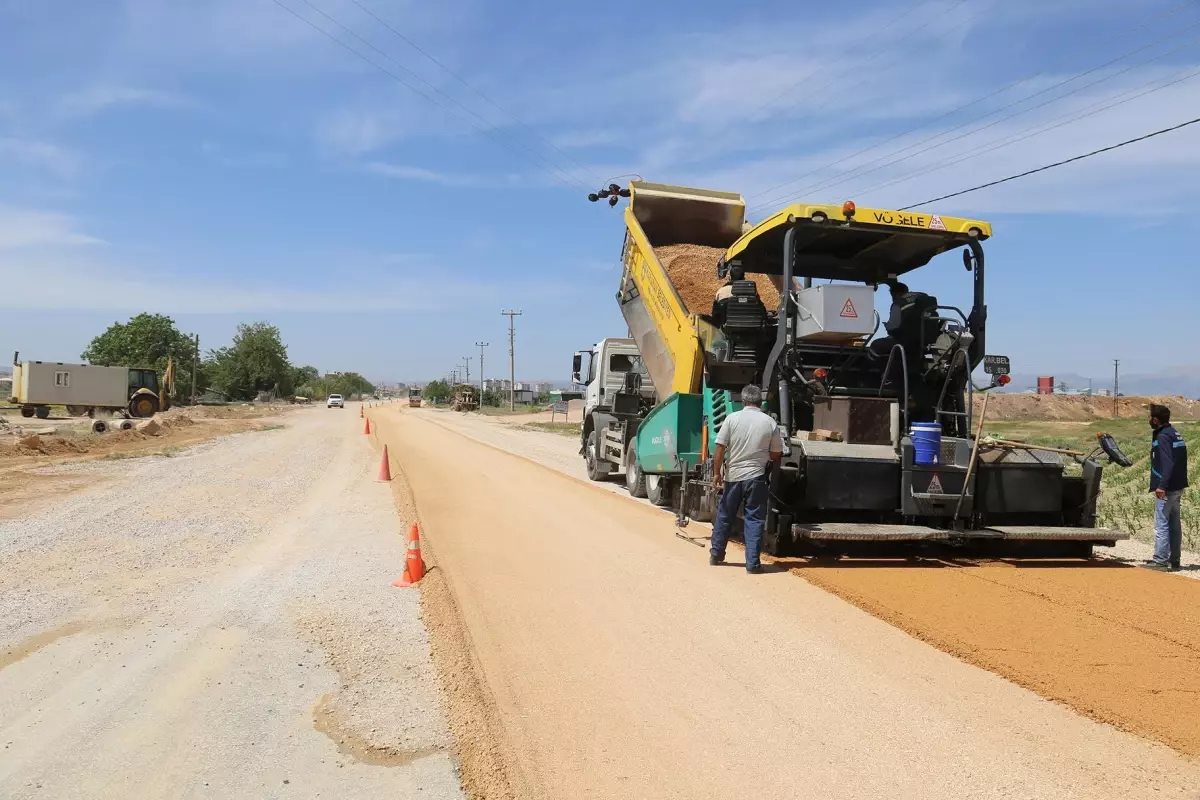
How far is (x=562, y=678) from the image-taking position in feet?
15.6

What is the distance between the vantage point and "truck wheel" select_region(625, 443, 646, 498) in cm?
1348

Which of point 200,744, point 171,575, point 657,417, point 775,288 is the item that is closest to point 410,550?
point 171,575

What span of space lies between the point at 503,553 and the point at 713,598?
8.46 ft

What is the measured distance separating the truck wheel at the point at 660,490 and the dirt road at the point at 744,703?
4.39m

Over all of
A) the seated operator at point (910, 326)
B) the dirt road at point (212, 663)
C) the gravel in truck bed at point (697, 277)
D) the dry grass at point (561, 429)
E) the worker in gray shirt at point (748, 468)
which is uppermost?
the gravel in truck bed at point (697, 277)

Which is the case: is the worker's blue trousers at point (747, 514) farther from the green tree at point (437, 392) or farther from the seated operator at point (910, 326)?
the green tree at point (437, 392)

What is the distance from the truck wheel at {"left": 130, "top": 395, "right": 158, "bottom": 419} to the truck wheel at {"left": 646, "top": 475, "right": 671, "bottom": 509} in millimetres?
36055

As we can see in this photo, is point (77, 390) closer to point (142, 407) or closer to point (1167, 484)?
point (142, 407)

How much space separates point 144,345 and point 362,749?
90927mm

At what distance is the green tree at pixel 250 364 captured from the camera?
98.4m

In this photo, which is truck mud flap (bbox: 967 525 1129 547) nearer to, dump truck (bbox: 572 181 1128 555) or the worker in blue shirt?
dump truck (bbox: 572 181 1128 555)

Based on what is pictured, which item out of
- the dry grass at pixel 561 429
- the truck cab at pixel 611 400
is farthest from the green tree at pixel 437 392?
the truck cab at pixel 611 400

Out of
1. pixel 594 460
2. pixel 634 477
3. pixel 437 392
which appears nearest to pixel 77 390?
pixel 594 460

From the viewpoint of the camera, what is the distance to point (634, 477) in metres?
13.7
